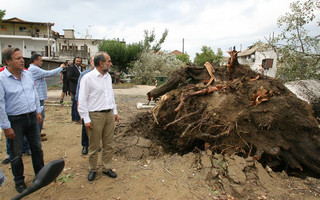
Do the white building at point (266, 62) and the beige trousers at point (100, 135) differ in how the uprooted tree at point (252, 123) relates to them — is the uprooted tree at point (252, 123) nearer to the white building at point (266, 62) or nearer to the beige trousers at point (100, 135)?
the beige trousers at point (100, 135)

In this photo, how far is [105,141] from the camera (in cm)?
330

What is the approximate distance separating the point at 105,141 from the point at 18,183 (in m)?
1.29

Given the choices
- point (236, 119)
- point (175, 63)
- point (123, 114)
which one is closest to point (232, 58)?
point (236, 119)

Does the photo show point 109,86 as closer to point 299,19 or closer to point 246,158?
point 246,158

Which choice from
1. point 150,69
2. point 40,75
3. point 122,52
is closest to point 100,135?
point 40,75

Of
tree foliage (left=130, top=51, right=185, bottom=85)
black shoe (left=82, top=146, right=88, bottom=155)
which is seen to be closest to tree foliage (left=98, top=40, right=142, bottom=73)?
tree foliage (left=130, top=51, right=185, bottom=85)

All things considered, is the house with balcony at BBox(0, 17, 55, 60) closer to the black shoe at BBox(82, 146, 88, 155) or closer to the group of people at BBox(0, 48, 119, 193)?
the black shoe at BBox(82, 146, 88, 155)

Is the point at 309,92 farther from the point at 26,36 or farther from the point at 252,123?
the point at 26,36

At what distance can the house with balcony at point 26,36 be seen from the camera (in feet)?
106

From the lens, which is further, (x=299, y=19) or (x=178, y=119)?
(x=299, y=19)

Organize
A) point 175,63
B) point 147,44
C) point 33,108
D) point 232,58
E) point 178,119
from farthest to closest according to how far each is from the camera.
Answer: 1. point 147,44
2. point 175,63
3. point 232,58
4. point 178,119
5. point 33,108

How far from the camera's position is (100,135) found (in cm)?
317

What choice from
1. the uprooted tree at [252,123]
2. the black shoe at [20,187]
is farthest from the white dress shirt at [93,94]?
the uprooted tree at [252,123]

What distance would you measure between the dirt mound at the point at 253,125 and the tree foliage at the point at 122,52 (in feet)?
72.2
